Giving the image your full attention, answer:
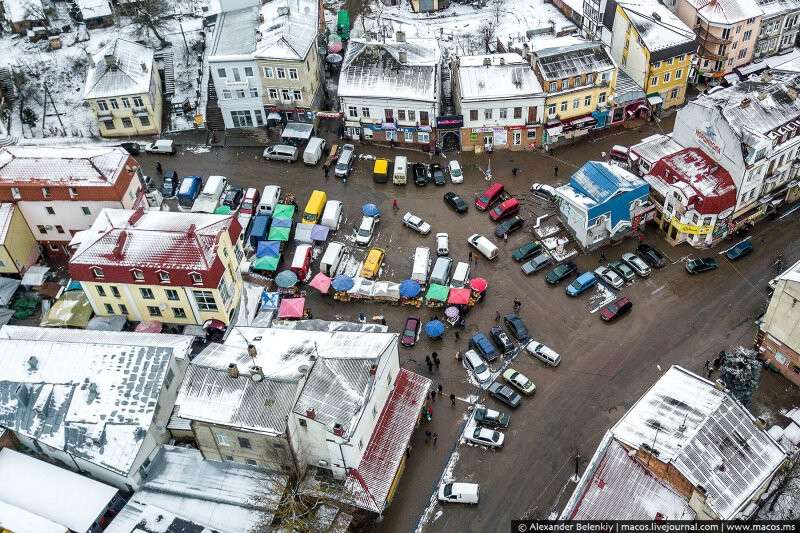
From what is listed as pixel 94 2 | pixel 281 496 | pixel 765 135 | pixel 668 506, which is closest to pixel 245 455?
pixel 281 496

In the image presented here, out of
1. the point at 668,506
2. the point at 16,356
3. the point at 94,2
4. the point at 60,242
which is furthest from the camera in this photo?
the point at 94,2

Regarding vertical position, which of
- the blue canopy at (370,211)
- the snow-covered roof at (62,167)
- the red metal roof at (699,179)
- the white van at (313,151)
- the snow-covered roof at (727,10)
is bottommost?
the blue canopy at (370,211)

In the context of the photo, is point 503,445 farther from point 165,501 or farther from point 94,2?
point 94,2

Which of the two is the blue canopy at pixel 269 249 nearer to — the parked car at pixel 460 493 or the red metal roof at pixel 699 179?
the parked car at pixel 460 493

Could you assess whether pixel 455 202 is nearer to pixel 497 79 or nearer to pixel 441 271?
pixel 441 271

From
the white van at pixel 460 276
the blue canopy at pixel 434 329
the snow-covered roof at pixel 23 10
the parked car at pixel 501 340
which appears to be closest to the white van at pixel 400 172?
the white van at pixel 460 276

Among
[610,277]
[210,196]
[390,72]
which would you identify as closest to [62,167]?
[210,196]
